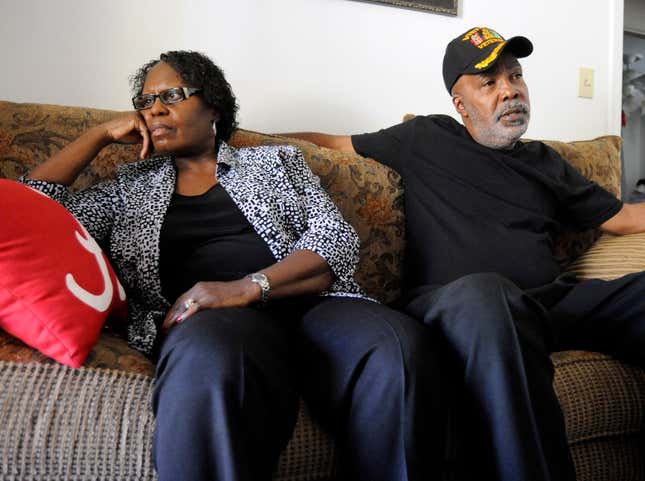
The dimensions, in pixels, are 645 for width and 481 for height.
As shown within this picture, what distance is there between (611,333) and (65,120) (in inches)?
51.1

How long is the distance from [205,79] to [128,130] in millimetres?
214

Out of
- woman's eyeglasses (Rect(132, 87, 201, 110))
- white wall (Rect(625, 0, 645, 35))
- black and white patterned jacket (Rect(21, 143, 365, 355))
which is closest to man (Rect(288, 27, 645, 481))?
black and white patterned jacket (Rect(21, 143, 365, 355))

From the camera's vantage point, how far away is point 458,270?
1387mm

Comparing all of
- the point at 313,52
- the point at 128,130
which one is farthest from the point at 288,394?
the point at 313,52

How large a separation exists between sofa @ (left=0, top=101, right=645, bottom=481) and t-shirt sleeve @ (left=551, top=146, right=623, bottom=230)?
7 centimetres

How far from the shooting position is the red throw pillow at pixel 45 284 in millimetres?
780

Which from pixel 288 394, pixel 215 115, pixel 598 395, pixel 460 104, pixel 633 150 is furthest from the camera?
pixel 633 150

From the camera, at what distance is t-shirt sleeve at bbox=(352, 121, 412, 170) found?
1.59 metres

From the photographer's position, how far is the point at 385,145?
160 centimetres

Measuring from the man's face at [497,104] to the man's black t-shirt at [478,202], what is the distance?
0.12ft

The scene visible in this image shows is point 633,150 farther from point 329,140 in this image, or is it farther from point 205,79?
point 205,79

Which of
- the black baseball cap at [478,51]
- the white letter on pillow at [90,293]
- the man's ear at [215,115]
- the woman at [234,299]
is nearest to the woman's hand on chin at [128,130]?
the woman at [234,299]

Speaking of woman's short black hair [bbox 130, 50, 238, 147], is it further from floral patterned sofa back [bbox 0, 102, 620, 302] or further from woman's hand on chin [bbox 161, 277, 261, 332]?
woman's hand on chin [bbox 161, 277, 261, 332]

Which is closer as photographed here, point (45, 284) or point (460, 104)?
point (45, 284)
